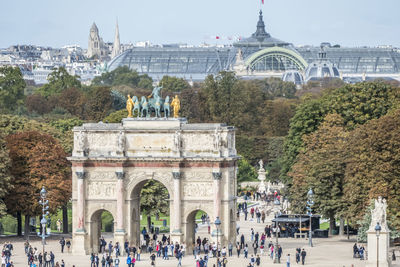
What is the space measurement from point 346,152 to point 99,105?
7026 centimetres

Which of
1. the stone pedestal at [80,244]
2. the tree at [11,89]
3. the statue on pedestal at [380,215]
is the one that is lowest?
the stone pedestal at [80,244]

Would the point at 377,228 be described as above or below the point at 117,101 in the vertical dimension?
below

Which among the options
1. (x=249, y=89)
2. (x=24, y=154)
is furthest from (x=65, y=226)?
(x=249, y=89)

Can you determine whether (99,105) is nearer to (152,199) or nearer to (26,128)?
(26,128)

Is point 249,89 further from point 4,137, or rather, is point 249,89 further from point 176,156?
point 176,156

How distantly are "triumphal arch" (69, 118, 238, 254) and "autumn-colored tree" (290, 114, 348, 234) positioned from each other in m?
12.9

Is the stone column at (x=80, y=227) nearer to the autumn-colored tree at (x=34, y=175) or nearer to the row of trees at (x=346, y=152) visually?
the autumn-colored tree at (x=34, y=175)

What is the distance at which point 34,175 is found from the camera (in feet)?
329

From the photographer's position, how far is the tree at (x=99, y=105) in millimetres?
167375

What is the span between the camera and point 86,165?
91062mm

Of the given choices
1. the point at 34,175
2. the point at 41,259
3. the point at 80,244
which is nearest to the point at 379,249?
the point at 80,244

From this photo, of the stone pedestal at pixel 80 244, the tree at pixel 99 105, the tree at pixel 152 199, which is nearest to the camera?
the stone pedestal at pixel 80 244

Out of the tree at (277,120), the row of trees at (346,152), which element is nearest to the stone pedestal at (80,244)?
the row of trees at (346,152)

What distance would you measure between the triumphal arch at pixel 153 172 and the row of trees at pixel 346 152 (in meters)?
10.4
